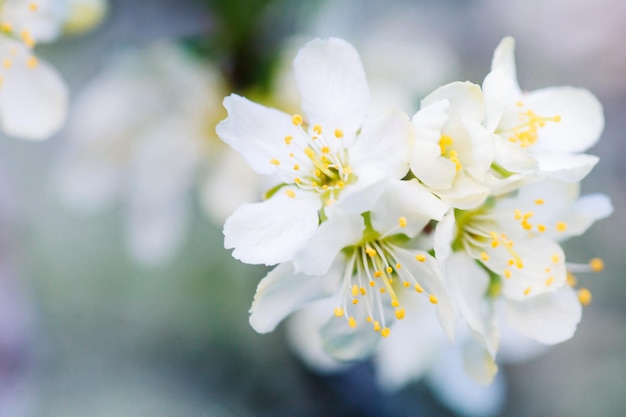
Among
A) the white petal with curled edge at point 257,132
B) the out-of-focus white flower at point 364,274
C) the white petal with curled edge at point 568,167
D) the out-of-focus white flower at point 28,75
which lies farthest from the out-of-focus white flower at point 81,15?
the white petal with curled edge at point 568,167

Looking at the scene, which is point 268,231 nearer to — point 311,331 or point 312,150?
point 312,150

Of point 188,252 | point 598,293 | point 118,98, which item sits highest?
point 118,98

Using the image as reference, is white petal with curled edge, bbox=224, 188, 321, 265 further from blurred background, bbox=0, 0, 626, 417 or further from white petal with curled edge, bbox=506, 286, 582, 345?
blurred background, bbox=0, 0, 626, 417

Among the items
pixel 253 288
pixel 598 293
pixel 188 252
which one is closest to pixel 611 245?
pixel 598 293

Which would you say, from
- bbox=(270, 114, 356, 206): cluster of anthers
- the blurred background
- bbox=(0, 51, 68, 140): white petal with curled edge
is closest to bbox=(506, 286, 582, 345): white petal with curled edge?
bbox=(270, 114, 356, 206): cluster of anthers

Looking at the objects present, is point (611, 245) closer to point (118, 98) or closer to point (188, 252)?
point (188, 252)
